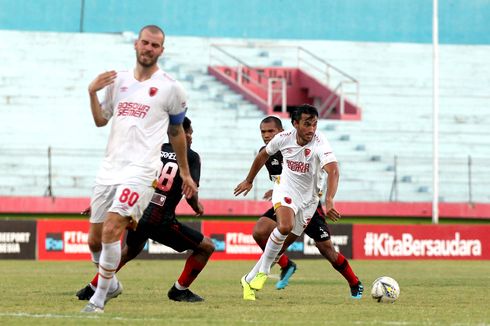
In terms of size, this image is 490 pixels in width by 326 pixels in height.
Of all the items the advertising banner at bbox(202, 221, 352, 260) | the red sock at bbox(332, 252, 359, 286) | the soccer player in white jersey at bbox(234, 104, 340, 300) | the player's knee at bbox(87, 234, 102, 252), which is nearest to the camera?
the player's knee at bbox(87, 234, 102, 252)

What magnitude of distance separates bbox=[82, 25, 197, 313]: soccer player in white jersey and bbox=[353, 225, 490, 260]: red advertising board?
1887 centimetres

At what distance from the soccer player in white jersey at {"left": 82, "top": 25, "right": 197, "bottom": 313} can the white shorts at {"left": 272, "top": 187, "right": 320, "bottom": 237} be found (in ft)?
11.1

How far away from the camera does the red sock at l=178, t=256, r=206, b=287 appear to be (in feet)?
43.8

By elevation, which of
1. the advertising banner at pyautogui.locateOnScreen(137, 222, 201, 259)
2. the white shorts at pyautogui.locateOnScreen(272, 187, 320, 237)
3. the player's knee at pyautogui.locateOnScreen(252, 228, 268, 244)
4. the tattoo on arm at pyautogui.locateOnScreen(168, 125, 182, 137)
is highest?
the tattoo on arm at pyautogui.locateOnScreen(168, 125, 182, 137)

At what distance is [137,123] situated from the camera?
10.6m

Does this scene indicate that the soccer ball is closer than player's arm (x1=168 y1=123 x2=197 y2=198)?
No

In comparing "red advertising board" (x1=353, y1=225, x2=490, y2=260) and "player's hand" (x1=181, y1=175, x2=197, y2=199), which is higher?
"player's hand" (x1=181, y1=175, x2=197, y2=199)

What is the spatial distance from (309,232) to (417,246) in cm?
1540

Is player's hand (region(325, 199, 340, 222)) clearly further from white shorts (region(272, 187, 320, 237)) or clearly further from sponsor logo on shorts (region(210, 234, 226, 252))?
sponsor logo on shorts (region(210, 234, 226, 252))

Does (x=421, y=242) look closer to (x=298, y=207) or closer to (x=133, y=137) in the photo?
(x=298, y=207)

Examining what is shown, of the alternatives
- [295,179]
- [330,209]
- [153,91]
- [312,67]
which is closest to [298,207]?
[295,179]

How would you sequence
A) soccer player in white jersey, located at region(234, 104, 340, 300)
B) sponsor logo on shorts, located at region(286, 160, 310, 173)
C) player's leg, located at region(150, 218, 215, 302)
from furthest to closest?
sponsor logo on shorts, located at region(286, 160, 310, 173), soccer player in white jersey, located at region(234, 104, 340, 300), player's leg, located at region(150, 218, 215, 302)

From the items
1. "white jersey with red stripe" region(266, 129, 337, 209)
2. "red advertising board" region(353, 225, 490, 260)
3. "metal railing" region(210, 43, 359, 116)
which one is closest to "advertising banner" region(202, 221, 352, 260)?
"red advertising board" region(353, 225, 490, 260)

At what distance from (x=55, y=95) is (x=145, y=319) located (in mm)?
26318
